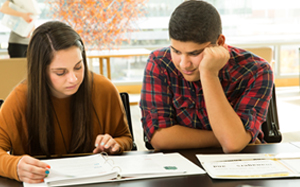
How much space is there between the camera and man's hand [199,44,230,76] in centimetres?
149

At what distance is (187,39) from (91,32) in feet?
10.4

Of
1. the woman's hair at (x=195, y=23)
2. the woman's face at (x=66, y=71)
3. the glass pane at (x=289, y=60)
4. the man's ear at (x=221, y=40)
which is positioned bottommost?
the glass pane at (x=289, y=60)

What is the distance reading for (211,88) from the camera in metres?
1.52

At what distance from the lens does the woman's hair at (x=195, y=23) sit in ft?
4.77

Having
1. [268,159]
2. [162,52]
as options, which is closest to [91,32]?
[162,52]

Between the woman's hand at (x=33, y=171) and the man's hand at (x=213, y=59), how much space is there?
2.39 feet

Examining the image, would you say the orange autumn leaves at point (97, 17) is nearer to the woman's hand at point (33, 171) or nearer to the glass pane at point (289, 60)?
the woman's hand at point (33, 171)

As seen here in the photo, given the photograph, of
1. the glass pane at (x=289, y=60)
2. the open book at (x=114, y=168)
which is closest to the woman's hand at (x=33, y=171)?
the open book at (x=114, y=168)

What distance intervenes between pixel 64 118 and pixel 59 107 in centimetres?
5

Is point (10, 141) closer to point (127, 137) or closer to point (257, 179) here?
point (127, 137)

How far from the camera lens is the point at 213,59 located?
1491 mm

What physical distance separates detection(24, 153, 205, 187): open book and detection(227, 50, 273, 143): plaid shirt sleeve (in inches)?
14.9

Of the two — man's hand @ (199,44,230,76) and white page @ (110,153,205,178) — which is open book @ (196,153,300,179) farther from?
man's hand @ (199,44,230,76)

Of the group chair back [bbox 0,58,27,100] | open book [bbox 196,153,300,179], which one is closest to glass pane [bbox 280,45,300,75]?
chair back [bbox 0,58,27,100]
